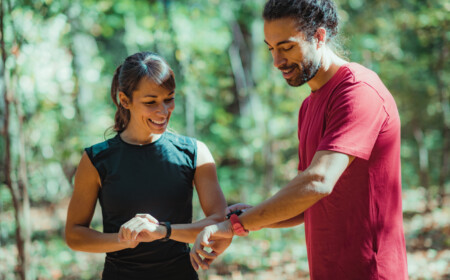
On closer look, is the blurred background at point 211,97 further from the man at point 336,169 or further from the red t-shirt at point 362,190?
the red t-shirt at point 362,190

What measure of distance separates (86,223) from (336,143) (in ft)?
4.64

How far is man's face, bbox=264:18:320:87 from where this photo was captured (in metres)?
A: 1.96

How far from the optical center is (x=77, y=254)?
714 cm

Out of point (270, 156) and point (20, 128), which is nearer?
point (20, 128)

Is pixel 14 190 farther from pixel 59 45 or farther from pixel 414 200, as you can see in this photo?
pixel 414 200

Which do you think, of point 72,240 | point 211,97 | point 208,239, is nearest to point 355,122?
point 208,239

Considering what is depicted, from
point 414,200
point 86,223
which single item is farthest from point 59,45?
point 414,200

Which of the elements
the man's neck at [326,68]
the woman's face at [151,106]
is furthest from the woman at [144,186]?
the man's neck at [326,68]

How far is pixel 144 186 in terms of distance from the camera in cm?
224

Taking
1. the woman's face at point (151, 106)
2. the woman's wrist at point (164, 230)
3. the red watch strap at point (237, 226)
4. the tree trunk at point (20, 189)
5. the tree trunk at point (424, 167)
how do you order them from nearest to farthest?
the red watch strap at point (237, 226) < the woman's wrist at point (164, 230) < the woman's face at point (151, 106) < the tree trunk at point (20, 189) < the tree trunk at point (424, 167)

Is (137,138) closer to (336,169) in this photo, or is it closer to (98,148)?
(98,148)

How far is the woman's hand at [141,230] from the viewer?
199 centimetres

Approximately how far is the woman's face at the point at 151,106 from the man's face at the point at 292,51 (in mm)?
678

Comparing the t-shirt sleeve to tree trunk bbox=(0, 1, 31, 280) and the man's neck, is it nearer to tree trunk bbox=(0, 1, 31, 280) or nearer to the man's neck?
the man's neck
